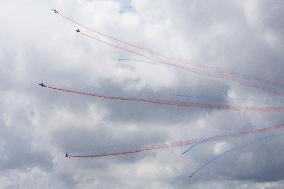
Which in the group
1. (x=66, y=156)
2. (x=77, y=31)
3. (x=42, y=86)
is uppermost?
(x=77, y=31)

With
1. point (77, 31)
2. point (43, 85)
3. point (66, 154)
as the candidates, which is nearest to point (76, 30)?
point (77, 31)

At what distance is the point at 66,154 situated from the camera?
100562mm

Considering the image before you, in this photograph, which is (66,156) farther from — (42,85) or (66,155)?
(42,85)

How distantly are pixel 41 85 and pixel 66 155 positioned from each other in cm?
4284

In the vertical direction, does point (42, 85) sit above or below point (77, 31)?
below

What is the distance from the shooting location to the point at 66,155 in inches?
3939

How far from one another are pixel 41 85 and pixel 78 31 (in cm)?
3669

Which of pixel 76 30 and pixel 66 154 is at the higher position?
pixel 76 30

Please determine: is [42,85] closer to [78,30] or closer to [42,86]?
[42,86]

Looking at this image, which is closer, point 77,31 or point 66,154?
point 77,31

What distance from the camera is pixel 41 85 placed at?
95.9 m

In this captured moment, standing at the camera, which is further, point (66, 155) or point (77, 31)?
point (66, 155)

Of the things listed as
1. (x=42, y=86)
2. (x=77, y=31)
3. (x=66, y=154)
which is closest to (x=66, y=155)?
(x=66, y=154)

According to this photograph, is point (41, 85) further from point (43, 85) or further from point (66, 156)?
point (66, 156)
